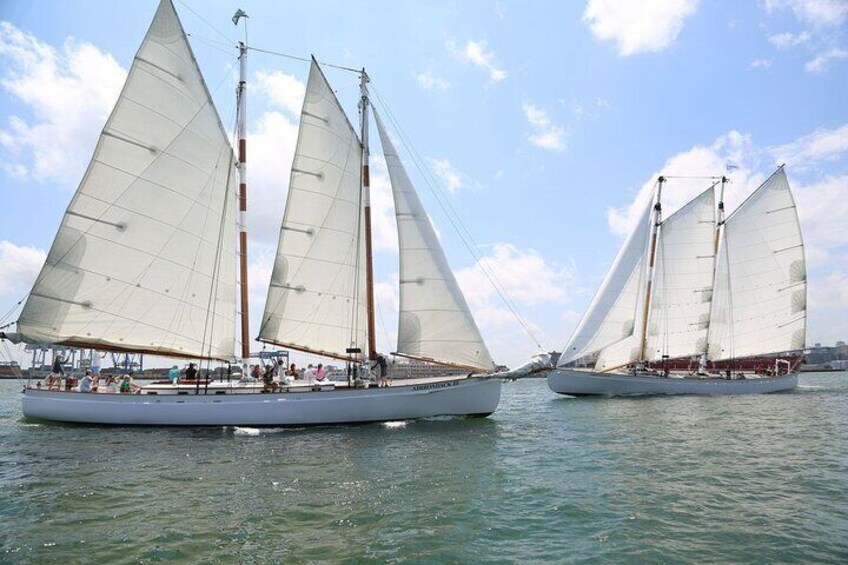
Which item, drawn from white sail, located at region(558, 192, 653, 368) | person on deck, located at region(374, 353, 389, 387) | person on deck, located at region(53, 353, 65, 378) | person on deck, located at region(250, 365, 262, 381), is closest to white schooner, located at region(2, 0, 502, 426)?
person on deck, located at region(374, 353, 389, 387)

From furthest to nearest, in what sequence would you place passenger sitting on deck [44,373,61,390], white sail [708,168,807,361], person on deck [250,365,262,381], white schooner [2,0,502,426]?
1. white sail [708,168,807,361]
2. person on deck [250,365,262,381]
3. passenger sitting on deck [44,373,61,390]
4. white schooner [2,0,502,426]

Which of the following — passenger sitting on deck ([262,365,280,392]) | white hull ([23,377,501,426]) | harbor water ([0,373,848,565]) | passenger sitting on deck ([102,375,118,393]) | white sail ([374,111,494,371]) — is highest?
white sail ([374,111,494,371])

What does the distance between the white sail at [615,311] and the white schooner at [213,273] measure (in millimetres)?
18292

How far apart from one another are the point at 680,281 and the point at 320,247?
34.8 meters

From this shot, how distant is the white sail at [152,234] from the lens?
79.0 ft

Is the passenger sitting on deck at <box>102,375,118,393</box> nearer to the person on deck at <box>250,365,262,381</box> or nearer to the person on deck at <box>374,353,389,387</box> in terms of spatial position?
the person on deck at <box>250,365,262,381</box>

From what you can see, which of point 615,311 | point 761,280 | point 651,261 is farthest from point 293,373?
point 761,280

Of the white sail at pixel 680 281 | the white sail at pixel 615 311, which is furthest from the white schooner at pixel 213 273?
the white sail at pixel 680 281

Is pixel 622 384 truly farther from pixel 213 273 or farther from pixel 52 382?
pixel 52 382

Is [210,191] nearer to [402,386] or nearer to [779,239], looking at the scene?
[402,386]

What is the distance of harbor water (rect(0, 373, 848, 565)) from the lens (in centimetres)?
943

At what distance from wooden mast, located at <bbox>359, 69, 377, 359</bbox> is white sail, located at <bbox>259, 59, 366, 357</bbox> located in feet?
1.08

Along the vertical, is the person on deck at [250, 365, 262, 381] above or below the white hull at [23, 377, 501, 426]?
above

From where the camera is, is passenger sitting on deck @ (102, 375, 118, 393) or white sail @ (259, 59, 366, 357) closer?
→ passenger sitting on deck @ (102, 375, 118, 393)
